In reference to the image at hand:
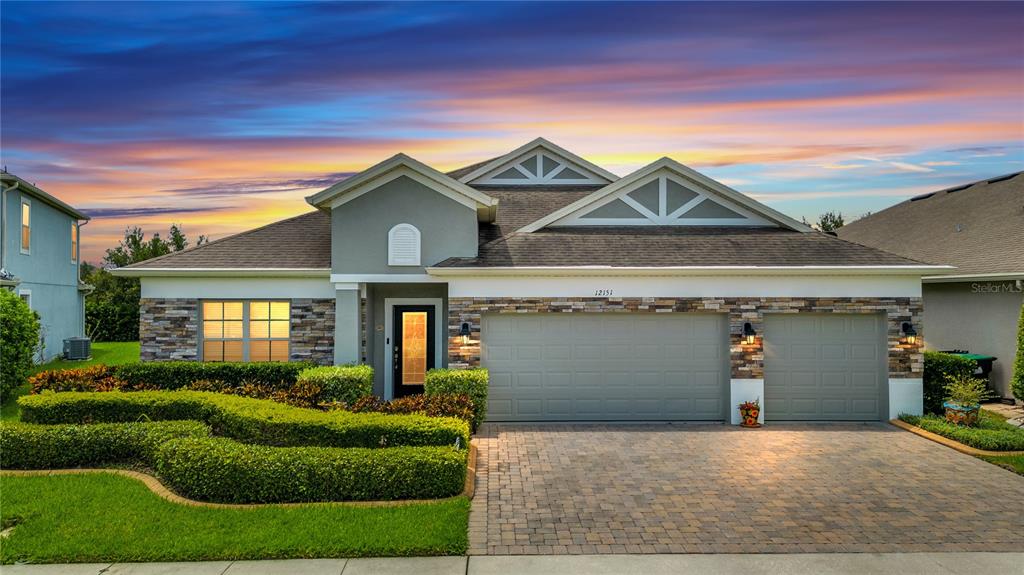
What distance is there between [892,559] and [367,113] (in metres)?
14.4

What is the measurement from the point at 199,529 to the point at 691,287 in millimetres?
9710

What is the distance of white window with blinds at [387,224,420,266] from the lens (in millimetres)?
13320

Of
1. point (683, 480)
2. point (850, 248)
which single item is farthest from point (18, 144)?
point (850, 248)

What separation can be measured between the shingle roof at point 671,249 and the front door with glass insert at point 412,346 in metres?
2.04

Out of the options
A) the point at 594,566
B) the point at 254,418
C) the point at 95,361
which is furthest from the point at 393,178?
the point at 95,361

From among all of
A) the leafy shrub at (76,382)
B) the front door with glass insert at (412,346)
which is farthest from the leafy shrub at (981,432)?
the leafy shrub at (76,382)

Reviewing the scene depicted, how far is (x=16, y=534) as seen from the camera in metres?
6.55

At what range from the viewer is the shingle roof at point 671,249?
1270 cm

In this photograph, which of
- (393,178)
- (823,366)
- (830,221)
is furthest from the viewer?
(830,221)

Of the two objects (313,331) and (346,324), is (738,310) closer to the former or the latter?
(346,324)

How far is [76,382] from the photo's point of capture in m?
11.9

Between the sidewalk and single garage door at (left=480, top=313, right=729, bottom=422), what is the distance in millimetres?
6479

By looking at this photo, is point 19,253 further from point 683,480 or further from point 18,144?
point 683,480

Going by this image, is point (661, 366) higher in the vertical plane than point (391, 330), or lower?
lower
